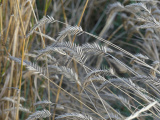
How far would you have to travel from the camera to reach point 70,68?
1400mm

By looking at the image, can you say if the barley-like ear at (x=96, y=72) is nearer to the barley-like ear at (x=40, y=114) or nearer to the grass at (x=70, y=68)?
the grass at (x=70, y=68)

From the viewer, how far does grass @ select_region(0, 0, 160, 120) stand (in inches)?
33.7

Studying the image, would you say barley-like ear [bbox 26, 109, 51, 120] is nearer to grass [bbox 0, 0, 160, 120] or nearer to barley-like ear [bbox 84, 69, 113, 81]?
grass [bbox 0, 0, 160, 120]

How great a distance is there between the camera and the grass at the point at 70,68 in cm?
86

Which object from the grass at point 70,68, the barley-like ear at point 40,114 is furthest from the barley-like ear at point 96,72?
the barley-like ear at point 40,114

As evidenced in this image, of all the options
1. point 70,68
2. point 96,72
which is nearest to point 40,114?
point 96,72

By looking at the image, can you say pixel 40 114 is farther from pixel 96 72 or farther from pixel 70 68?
pixel 70 68

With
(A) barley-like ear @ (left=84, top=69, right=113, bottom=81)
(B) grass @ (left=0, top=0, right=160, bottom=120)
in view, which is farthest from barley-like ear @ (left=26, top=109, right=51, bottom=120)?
(A) barley-like ear @ (left=84, top=69, right=113, bottom=81)

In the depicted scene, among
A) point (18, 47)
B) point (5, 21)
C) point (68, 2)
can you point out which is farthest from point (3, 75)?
point (68, 2)

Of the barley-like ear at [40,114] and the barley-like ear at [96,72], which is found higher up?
the barley-like ear at [96,72]

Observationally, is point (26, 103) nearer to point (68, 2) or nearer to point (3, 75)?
point (3, 75)

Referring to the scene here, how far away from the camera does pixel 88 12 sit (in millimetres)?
2148

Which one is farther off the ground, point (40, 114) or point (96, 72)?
point (96, 72)

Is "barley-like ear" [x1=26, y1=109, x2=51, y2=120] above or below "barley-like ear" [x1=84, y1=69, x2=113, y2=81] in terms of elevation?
below
